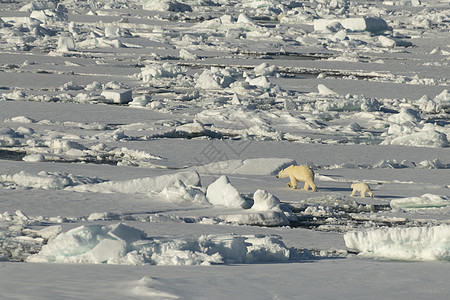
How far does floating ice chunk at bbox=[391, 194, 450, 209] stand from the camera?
7.34 m

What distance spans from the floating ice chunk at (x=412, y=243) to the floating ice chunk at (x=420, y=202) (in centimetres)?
212

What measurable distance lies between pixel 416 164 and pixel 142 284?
21.2 ft

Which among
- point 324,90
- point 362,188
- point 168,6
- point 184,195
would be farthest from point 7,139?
Result: point 168,6

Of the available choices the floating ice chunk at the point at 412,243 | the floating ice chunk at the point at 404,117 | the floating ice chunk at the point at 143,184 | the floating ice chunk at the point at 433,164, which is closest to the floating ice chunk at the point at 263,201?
the floating ice chunk at the point at 143,184

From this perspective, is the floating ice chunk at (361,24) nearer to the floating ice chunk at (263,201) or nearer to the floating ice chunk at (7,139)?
the floating ice chunk at (7,139)

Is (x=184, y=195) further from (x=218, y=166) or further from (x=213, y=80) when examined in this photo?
(x=213, y=80)

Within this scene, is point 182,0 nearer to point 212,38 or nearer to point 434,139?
point 212,38

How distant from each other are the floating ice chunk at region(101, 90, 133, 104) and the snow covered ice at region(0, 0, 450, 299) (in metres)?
0.05

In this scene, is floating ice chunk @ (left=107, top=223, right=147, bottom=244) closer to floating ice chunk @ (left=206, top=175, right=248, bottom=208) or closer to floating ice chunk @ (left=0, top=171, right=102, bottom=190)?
floating ice chunk @ (left=206, top=175, right=248, bottom=208)

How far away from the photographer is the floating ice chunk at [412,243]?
5.07 metres

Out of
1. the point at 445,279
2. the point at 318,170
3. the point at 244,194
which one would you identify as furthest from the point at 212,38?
the point at 445,279

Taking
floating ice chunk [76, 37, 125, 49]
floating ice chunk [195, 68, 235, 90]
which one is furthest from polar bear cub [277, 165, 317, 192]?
floating ice chunk [76, 37, 125, 49]

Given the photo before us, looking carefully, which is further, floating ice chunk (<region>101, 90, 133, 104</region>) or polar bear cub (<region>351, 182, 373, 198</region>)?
floating ice chunk (<region>101, 90, 133, 104</region>)

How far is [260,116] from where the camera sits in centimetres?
1282
